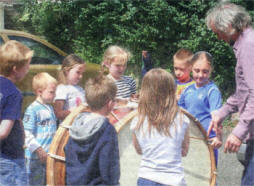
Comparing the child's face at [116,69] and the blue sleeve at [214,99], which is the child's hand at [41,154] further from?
the blue sleeve at [214,99]

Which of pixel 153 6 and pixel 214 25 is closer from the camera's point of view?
pixel 214 25

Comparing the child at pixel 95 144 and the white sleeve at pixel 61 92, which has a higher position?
the white sleeve at pixel 61 92

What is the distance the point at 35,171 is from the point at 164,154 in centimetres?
94

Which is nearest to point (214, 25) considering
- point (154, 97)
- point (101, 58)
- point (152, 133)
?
point (154, 97)

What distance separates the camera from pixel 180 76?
2551 mm

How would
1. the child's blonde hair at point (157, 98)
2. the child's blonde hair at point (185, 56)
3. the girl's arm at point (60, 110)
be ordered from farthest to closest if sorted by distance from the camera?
the child's blonde hair at point (185, 56), the girl's arm at point (60, 110), the child's blonde hair at point (157, 98)

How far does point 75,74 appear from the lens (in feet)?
8.60

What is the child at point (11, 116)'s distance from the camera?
1850 millimetres

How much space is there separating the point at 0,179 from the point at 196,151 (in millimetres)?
1139

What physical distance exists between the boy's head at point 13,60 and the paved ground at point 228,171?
1825 mm

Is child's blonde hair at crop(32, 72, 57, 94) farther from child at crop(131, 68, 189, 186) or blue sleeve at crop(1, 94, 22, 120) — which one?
child at crop(131, 68, 189, 186)

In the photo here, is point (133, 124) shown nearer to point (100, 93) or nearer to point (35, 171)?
point (100, 93)

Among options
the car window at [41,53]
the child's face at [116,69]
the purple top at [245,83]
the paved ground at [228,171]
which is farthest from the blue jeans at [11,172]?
the paved ground at [228,171]

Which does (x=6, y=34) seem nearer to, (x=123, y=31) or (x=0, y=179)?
(x=123, y=31)
